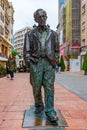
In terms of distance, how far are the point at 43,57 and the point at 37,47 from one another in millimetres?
224

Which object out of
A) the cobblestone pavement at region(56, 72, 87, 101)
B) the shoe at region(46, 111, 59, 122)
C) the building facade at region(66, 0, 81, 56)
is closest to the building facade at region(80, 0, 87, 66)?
the building facade at region(66, 0, 81, 56)

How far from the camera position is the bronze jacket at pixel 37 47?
647 cm

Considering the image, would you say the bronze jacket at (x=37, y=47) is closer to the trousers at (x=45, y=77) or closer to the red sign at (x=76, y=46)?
the trousers at (x=45, y=77)

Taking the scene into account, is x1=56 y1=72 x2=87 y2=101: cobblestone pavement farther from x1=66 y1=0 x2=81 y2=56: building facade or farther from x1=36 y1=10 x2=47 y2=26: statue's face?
x1=66 y1=0 x2=81 y2=56: building facade

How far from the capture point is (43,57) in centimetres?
647

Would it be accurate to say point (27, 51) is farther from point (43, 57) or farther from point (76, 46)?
point (76, 46)

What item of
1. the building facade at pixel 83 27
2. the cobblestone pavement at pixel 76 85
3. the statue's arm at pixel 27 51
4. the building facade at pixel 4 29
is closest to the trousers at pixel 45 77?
the statue's arm at pixel 27 51

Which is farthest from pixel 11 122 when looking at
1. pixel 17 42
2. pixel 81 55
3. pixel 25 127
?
pixel 17 42

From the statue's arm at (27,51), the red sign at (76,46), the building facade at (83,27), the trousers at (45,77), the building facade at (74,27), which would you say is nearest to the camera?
the trousers at (45,77)

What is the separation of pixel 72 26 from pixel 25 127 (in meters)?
64.9

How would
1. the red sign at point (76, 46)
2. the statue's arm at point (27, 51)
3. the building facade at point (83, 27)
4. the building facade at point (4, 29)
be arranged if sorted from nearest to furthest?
the statue's arm at point (27, 51)
the building facade at point (4, 29)
the building facade at point (83, 27)
the red sign at point (76, 46)

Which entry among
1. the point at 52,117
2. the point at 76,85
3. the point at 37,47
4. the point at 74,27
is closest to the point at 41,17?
the point at 37,47

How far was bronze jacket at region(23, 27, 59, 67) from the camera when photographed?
647 centimetres

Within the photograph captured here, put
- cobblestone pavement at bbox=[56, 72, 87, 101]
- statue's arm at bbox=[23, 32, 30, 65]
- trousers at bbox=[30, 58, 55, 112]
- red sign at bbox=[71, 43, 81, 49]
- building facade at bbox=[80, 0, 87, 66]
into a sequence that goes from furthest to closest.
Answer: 1. red sign at bbox=[71, 43, 81, 49]
2. building facade at bbox=[80, 0, 87, 66]
3. cobblestone pavement at bbox=[56, 72, 87, 101]
4. statue's arm at bbox=[23, 32, 30, 65]
5. trousers at bbox=[30, 58, 55, 112]
